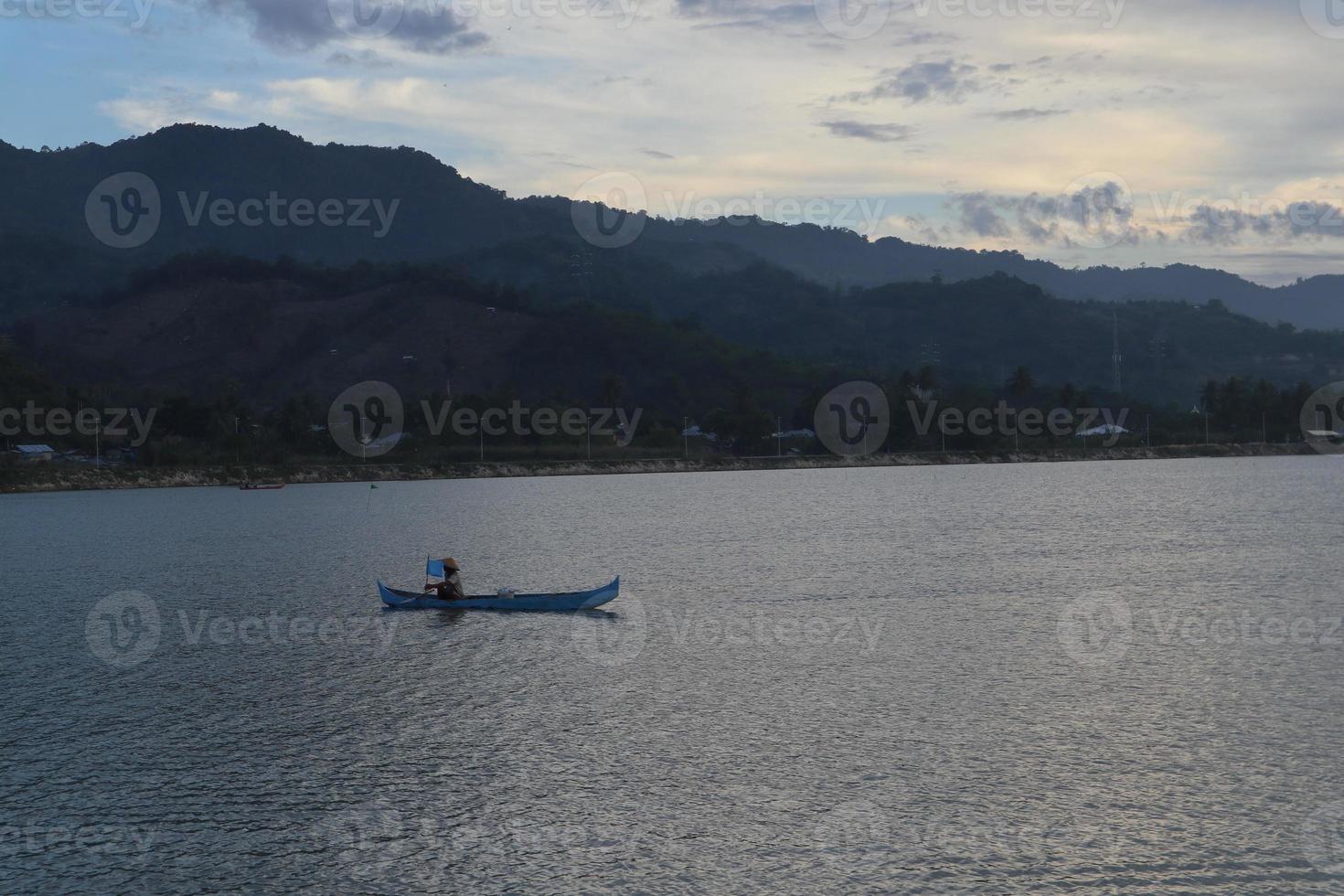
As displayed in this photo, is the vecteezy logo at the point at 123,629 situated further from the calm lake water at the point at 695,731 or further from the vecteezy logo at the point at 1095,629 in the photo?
the vecteezy logo at the point at 1095,629

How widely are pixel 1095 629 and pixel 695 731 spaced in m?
22.1

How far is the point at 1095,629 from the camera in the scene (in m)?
46.5

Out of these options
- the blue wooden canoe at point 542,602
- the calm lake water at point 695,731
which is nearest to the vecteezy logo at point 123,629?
the calm lake water at point 695,731

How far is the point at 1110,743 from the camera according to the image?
1137 inches

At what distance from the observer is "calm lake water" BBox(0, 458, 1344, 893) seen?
863 inches

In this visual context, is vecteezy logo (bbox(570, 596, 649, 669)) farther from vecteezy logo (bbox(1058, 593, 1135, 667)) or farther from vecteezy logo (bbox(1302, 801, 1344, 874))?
vecteezy logo (bbox(1302, 801, 1344, 874))

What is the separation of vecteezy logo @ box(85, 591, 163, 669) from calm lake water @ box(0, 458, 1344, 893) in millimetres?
286

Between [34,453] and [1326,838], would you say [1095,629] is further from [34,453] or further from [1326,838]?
[34,453]

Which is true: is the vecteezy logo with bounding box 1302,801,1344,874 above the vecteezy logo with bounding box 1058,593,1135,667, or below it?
above

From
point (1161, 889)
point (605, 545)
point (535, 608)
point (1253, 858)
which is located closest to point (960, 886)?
point (1161, 889)

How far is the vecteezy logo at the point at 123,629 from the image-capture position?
144 feet

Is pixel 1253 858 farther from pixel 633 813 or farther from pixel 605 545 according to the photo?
pixel 605 545

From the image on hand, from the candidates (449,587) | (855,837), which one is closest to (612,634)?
(449,587)

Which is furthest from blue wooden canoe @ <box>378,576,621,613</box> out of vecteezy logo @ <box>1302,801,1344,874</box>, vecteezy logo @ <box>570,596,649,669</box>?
vecteezy logo @ <box>1302,801,1344,874</box>
